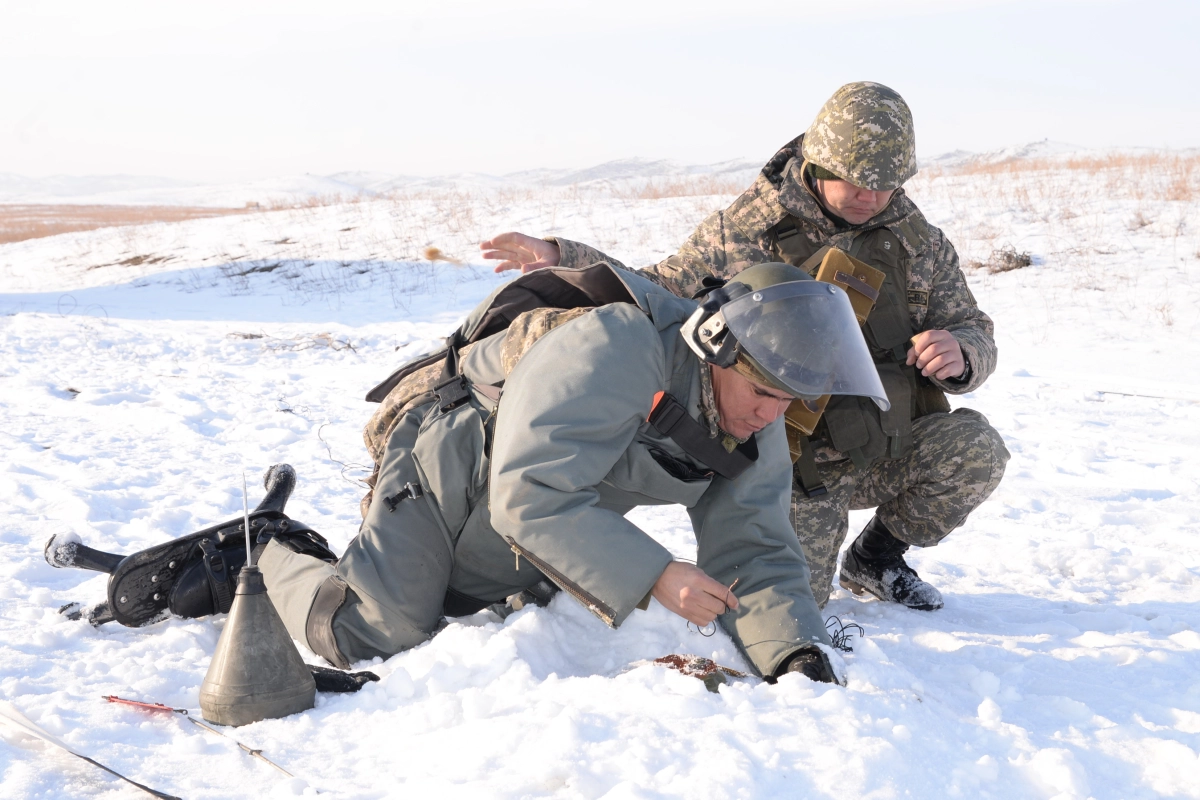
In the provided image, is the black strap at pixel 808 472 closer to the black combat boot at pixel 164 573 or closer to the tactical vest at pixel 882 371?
the tactical vest at pixel 882 371

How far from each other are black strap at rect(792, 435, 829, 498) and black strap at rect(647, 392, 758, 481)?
3.52 ft

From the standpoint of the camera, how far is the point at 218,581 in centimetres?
303

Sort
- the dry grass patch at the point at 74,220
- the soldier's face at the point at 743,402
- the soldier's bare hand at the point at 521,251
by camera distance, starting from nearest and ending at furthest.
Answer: the soldier's face at the point at 743,402 → the soldier's bare hand at the point at 521,251 → the dry grass patch at the point at 74,220

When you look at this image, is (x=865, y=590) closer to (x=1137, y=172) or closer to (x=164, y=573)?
(x=164, y=573)

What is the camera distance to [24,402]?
628cm

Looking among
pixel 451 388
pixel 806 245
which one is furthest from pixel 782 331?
pixel 806 245

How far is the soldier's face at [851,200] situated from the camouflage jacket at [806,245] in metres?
0.04

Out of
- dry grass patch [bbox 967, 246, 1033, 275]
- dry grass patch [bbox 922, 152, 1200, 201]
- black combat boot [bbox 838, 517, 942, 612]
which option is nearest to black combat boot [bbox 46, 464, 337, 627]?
black combat boot [bbox 838, 517, 942, 612]

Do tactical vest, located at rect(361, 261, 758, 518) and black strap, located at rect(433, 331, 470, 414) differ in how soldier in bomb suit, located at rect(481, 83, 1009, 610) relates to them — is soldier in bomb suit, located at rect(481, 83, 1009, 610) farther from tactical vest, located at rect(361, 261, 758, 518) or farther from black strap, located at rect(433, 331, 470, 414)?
black strap, located at rect(433, 331, 470, 414)

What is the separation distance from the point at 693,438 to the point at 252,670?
125 cm

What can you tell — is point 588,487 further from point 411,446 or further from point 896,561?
point 896,561

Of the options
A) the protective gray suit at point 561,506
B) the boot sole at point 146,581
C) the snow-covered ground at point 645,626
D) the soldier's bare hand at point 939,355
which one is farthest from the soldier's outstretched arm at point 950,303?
the boot sole at point 146,581

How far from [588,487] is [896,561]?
184 cm

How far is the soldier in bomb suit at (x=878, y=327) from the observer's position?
3451 mm
